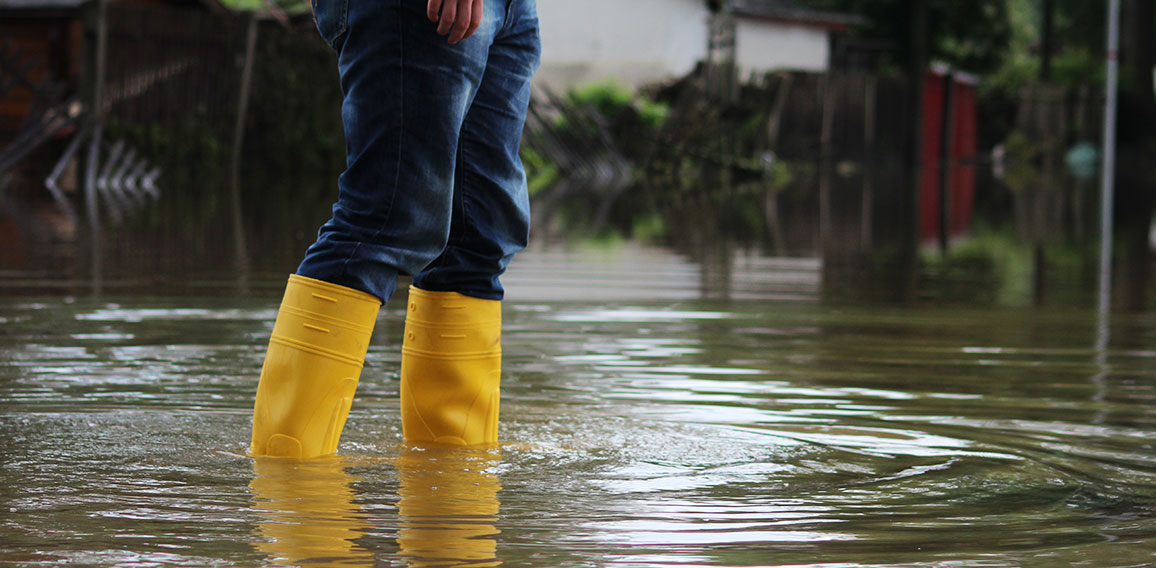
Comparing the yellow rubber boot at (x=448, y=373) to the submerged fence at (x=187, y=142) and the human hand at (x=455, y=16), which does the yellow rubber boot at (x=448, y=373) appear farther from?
the submerged fence at (x=187, y=142)

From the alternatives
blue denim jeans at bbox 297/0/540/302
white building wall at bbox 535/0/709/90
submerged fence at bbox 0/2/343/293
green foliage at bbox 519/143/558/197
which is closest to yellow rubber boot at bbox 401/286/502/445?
blue denim jeans at bbox 297/0/540/302

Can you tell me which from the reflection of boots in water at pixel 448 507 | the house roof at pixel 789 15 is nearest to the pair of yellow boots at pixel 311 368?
the reflection of boots in water at pixel 448 507

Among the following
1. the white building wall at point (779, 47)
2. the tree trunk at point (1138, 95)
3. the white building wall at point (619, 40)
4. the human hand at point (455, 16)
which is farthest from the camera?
the white building wall at point (779, 47)

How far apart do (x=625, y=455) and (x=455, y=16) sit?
2.46 ft

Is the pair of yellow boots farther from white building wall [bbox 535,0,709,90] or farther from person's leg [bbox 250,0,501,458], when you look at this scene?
white building wall [bbox 535,0,709,90]

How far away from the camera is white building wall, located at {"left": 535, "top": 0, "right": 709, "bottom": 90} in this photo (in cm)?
3034

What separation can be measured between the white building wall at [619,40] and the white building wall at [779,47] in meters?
3.83

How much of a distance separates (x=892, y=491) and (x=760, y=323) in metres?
2.34

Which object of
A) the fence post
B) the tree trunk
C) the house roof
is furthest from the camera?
the house roof

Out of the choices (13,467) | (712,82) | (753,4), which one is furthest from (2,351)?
(753,4)

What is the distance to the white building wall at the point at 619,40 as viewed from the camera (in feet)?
99.6

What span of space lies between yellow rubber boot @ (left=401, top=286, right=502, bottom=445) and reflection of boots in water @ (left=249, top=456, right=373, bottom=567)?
0.26 metres

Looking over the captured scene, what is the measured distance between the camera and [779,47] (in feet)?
118

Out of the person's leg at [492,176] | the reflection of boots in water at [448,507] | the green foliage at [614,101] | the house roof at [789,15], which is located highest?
the house roof at [789,15]
